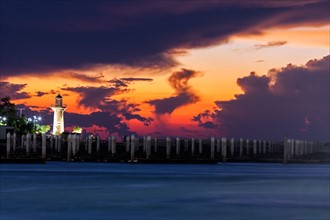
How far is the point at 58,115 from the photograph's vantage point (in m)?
117

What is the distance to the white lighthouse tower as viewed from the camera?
4609 inches

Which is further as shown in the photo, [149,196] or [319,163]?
[319,163]

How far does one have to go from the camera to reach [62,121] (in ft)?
387

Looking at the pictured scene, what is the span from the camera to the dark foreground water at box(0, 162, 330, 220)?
29.7 metres

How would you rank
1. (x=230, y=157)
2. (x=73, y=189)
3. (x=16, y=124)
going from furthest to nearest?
(x=16, y=124)
(x=230, y=157)
(x=73, y=189)

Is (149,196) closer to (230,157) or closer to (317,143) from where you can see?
(230,157)

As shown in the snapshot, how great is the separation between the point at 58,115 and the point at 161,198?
269ft

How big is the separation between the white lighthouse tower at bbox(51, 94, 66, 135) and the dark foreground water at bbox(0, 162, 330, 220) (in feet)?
213

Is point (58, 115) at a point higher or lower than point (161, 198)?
higher

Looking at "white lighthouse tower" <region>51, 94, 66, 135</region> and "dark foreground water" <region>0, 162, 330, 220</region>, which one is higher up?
"white lighthouse tower" <region>51, 94, 66, 135</region>

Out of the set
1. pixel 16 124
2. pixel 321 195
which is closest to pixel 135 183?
pixel 321 195

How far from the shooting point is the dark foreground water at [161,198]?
97.4 feet

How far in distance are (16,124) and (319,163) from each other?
150ft

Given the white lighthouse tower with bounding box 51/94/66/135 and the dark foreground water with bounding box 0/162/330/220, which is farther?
the white lighthouse tower with bounding box 51/94/66/135
